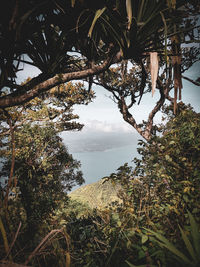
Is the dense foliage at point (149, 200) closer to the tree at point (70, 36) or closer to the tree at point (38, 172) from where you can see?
the tree at point (38, 172)

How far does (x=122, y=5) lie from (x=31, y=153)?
3.63 m

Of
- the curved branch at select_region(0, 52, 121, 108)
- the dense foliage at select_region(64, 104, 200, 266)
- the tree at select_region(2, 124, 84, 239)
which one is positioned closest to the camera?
the curved branch at select_region(0, 52, 121, 108)

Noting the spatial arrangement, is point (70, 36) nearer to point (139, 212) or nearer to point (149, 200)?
point (139, 212)

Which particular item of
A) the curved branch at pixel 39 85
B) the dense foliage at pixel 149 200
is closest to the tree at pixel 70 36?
the curved branch at pixel 39 85

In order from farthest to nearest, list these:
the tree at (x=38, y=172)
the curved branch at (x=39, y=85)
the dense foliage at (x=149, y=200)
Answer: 1. the tree at (x=38, y=172)
2. the dense foliage at (x=149, y=200)
3. the curved branch at (x=39, y=85)

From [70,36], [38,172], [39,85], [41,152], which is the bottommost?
[38,172]

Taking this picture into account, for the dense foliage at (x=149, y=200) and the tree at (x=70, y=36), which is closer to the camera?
the tree at (x=70, y=36)

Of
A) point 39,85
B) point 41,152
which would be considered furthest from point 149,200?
point 41,152

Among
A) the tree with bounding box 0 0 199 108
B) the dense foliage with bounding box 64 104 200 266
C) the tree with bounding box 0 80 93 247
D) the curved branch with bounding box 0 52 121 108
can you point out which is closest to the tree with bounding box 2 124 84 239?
the tree with bounding box 0 80 93 247

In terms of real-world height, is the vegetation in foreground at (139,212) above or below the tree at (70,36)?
below

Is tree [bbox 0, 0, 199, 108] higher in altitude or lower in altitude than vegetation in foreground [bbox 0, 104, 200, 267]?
higher

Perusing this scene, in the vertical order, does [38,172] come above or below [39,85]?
below

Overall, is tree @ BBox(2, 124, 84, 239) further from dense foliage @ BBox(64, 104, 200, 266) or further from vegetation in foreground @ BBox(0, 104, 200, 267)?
dense foliage @ BBox(64, 104, 200, 266)

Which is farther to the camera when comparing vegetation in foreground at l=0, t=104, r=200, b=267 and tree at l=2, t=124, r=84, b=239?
tree at l=2, t=124, r=84, b=239
